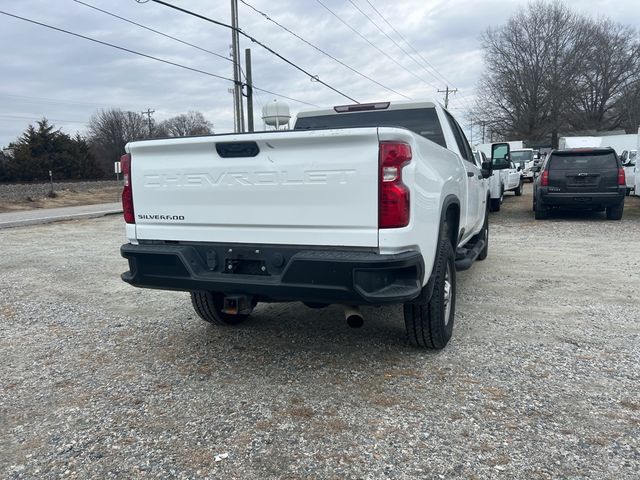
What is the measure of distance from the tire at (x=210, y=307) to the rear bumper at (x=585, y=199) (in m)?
9.55

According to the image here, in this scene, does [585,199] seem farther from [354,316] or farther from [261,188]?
[261,188]

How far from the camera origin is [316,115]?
18.8 feet

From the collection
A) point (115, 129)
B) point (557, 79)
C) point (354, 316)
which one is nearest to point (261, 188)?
point (354, 316)

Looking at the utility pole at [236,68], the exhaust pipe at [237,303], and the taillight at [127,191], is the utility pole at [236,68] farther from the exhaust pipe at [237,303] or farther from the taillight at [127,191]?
the exhaust pipe at [237,303]

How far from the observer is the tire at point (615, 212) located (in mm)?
11930

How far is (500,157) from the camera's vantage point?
682 cm

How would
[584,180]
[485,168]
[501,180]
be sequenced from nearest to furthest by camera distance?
1. [485,168]
2. [584,180]
3. [501,180]

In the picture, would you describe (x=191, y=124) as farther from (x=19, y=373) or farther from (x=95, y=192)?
(x=19, y=373)

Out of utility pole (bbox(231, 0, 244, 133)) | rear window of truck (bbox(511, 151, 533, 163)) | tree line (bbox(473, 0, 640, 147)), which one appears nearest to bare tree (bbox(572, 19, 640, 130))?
tree line (bbox(473, 0, 640, 147))

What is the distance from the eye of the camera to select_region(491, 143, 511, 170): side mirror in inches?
264

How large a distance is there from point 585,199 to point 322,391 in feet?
33.8

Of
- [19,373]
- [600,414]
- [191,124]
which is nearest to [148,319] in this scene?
[19,373]

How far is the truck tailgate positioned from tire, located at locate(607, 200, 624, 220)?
11040mm

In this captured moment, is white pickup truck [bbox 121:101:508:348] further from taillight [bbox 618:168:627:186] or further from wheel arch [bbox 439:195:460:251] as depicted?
taillight [bbox 618:168:627:186]
